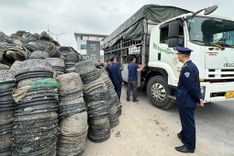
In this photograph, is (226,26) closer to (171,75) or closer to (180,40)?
(180,40)

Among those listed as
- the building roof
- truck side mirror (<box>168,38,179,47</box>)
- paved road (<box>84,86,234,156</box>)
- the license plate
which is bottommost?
paved road (<box>84,86,234,156</box>)

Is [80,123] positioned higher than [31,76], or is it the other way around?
[31,76]

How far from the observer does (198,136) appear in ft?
8.70

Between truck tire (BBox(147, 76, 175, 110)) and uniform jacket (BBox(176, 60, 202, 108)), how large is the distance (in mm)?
1403

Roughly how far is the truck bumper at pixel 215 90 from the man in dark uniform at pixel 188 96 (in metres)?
0.87

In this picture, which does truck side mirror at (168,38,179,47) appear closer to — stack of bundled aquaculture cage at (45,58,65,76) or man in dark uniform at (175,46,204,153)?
man in dark uniform at (175,46,204,153)

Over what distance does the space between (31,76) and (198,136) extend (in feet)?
10.2

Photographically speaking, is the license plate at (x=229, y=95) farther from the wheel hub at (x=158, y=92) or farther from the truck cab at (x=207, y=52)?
the wheel hub at (x=158, y=92)

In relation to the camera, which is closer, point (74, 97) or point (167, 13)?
point (74, 97)

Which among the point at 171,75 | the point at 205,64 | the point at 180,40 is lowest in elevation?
the point at 171,75

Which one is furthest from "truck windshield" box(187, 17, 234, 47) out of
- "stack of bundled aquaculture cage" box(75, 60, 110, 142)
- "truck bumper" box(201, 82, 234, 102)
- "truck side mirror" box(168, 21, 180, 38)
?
"stack of bundled aquaculture cage" box(75, 60, 110, 142)

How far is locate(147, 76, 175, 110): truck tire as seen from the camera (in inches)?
143

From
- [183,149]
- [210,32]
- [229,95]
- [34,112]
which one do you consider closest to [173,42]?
[210,32]

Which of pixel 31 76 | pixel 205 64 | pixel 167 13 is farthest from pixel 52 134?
pixel 167 13
